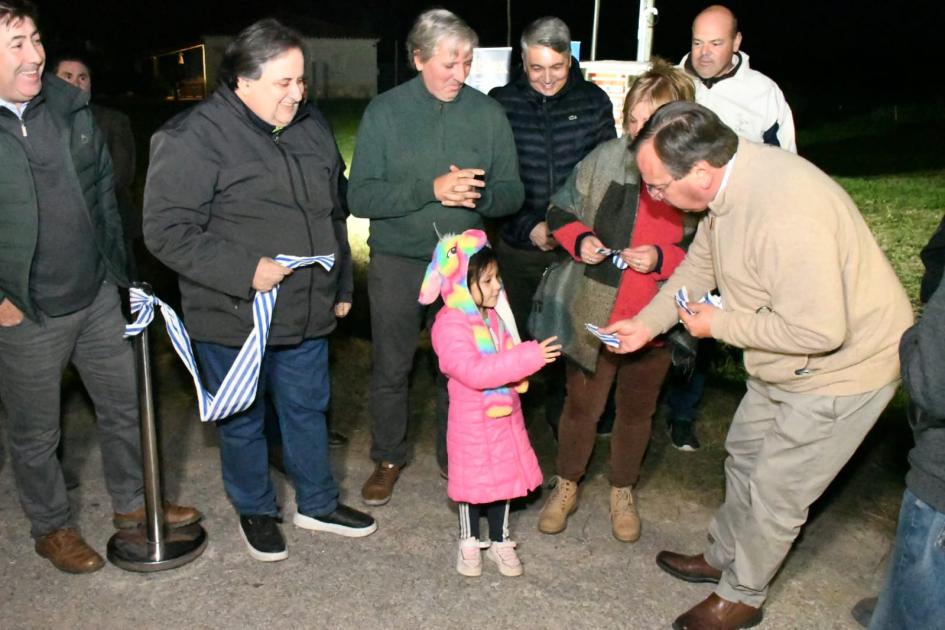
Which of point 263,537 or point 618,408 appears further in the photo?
point 618,408

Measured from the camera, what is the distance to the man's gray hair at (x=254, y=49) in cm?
364

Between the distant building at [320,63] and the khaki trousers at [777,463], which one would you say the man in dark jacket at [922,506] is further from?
the distant building at [320,63]

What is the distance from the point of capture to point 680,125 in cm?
309

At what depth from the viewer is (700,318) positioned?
3.37 metres

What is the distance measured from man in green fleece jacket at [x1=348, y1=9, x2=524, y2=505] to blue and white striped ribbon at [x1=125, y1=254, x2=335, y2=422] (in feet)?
1.91

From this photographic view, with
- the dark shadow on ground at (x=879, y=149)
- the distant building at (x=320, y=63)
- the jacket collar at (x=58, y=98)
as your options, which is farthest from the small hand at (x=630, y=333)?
the distant building at (x=320, y=63)

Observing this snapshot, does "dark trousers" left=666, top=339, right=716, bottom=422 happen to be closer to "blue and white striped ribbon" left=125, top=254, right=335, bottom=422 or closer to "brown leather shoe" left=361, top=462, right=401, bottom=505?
"brown leather shoe" left=361, top=462, right=401, bottom=505

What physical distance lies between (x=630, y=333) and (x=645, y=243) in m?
0.54

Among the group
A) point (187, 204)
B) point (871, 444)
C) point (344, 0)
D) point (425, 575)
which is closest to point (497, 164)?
point (187, 204)

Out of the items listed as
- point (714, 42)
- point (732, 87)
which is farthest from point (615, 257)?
point (714, 42)

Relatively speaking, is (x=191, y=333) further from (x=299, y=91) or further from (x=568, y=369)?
(x=568, y=369)

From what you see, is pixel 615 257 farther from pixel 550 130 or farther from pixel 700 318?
pixel 550 130

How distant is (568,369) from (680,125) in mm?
1536

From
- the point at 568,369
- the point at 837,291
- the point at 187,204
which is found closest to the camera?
the point at 837,291
